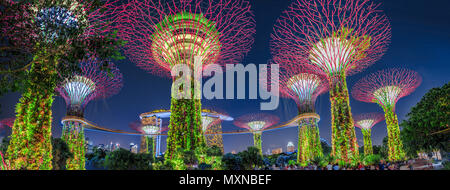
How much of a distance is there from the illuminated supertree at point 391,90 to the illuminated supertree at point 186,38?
16.9m

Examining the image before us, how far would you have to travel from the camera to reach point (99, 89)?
1056 inches

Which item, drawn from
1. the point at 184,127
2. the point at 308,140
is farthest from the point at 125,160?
the point at 308,140

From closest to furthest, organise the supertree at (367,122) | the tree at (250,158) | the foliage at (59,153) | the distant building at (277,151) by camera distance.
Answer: the tree at (250,158) → the foliage at (59,153) → the supertree at (367,122) → the distant building at (277,151)

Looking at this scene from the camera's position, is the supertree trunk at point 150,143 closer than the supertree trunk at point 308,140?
No

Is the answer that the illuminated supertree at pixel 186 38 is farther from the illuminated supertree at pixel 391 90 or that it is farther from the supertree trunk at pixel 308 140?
the illuminated supertree at pixel 391 90

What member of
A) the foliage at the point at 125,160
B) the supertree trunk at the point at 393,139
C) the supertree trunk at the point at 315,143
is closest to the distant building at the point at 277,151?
the supertree trunk at the point at 315,143

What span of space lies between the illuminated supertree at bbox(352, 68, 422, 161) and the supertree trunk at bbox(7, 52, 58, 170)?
29.7m

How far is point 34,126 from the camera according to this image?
10.7 m

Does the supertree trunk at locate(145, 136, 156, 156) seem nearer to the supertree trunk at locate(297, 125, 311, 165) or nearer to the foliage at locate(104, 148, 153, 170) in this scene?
the supertree trunk at locate(297, 125, 311, 165)

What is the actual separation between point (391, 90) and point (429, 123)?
1420 centimetres

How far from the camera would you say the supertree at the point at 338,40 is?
54.7 feet
